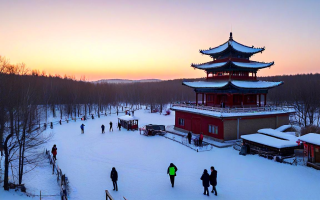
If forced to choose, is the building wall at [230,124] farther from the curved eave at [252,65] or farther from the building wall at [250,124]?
the curved eave at [252,65]

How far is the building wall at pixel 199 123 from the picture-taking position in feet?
80.5

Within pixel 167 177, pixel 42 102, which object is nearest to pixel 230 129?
pixel 167 177

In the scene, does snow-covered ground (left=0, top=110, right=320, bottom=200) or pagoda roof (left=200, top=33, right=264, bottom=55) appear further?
pagoda roof (left=200, top=33, right=264, bottom=55)

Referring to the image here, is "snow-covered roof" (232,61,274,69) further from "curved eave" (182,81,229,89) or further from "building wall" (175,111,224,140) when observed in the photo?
"building wall" (175,111,224,140)

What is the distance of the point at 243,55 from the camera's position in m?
29.8

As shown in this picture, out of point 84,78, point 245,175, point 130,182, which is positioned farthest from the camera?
point 84,78

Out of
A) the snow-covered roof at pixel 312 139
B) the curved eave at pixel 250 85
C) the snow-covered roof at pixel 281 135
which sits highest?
the curved eave at pixel 250 85

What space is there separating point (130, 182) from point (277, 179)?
10.0 metres

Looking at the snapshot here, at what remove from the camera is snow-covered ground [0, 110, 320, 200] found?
477 inches

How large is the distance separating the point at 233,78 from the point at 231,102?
3587 mm

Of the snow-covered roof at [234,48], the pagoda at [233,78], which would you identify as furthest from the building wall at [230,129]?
the snow-covered roof at [234,48]

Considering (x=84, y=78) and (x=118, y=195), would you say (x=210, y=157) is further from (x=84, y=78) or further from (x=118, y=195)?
(x=84, y=78)

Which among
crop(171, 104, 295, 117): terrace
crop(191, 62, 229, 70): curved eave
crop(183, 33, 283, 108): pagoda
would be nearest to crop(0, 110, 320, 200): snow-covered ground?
crop(171, 104, 295, 117): terrace

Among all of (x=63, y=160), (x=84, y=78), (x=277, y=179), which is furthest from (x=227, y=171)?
(x=84, y=78)
